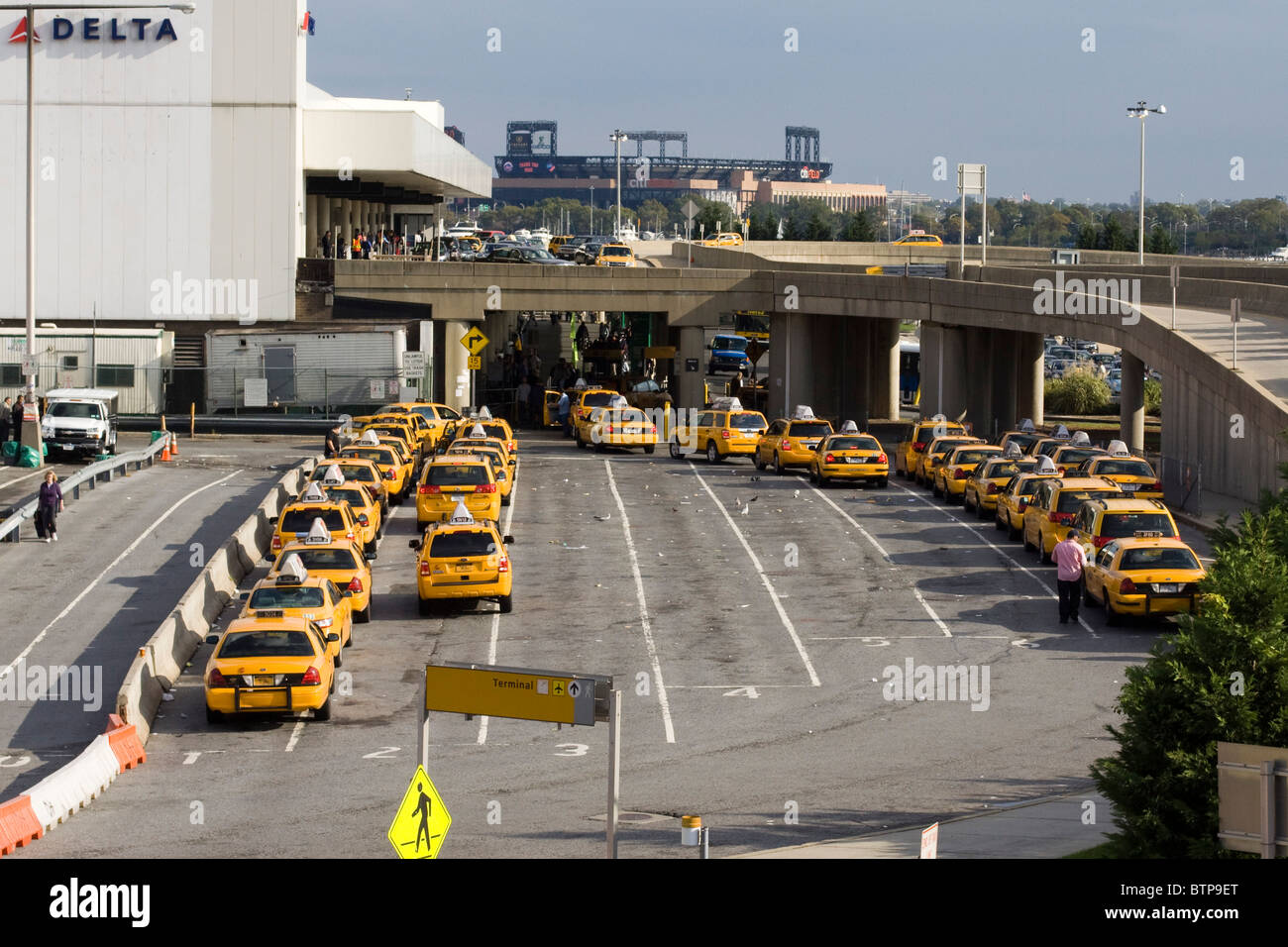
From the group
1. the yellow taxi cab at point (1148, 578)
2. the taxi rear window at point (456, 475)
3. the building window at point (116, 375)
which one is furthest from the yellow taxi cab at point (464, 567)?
the building window at point (116, 375)

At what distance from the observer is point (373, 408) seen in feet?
199

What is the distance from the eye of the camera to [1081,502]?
3366 centimetres

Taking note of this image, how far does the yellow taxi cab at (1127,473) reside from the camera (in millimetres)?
37500

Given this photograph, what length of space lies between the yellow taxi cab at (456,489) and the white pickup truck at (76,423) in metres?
14.8

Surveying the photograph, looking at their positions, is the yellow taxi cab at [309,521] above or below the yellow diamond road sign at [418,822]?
above

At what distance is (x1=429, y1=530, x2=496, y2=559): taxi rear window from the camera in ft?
99.5

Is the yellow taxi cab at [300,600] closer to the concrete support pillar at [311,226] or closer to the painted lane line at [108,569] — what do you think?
the painted lane line at [108,569]

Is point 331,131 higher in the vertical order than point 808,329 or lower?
higher

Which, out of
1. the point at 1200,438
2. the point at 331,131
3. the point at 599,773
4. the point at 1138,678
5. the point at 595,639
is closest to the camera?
the point at 1138,678
